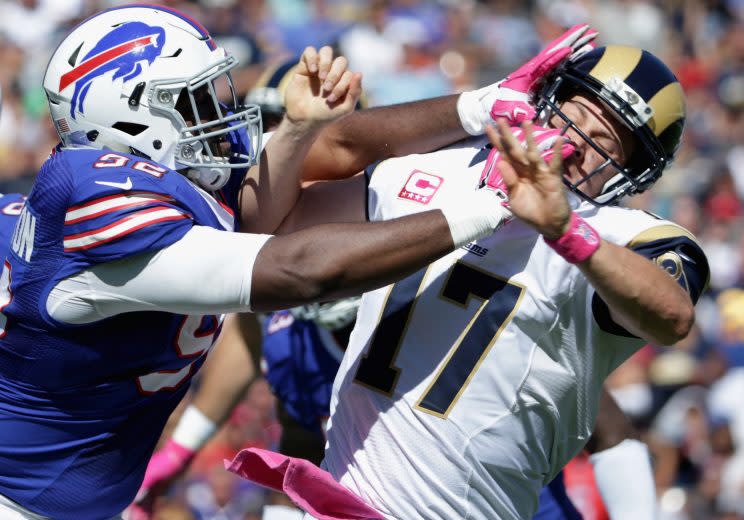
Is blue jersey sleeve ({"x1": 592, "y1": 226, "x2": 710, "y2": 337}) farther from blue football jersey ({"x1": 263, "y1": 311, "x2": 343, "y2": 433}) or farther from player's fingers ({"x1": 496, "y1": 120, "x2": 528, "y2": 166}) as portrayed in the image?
blue football jersey ({"x1": 263, "y1": 311, "x2": 343, "y2": 433})

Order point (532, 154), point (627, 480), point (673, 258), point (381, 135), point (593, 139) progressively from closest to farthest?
point (532, 154) → point (673, 258) → point (593, 139) → point (381, 135) → point (627, 480)

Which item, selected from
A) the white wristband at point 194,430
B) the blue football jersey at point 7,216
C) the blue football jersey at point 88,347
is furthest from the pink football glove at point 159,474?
the blue football jersey at point 7,216

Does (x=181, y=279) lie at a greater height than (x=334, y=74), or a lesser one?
lesser

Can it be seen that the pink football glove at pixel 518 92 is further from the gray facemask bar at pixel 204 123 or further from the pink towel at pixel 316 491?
the pink towel at pixel 316 491

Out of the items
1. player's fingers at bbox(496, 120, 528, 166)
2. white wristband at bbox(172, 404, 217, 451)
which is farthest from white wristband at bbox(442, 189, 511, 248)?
white wristband at bbox(172, 404, 217, 451)

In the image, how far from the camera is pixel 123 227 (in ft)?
8.38

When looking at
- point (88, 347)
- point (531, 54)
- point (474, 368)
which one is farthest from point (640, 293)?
point (531, 54)

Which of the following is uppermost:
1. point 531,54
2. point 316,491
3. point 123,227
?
point 123,227

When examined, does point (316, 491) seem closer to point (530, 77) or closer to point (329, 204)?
point (329, 204)

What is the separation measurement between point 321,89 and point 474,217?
0.69 m

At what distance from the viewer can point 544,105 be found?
2.95 meters

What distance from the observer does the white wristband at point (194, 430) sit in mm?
4570

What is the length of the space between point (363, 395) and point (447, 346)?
30cm

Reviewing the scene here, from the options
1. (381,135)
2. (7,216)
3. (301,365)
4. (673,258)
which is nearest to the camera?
(673,258)
